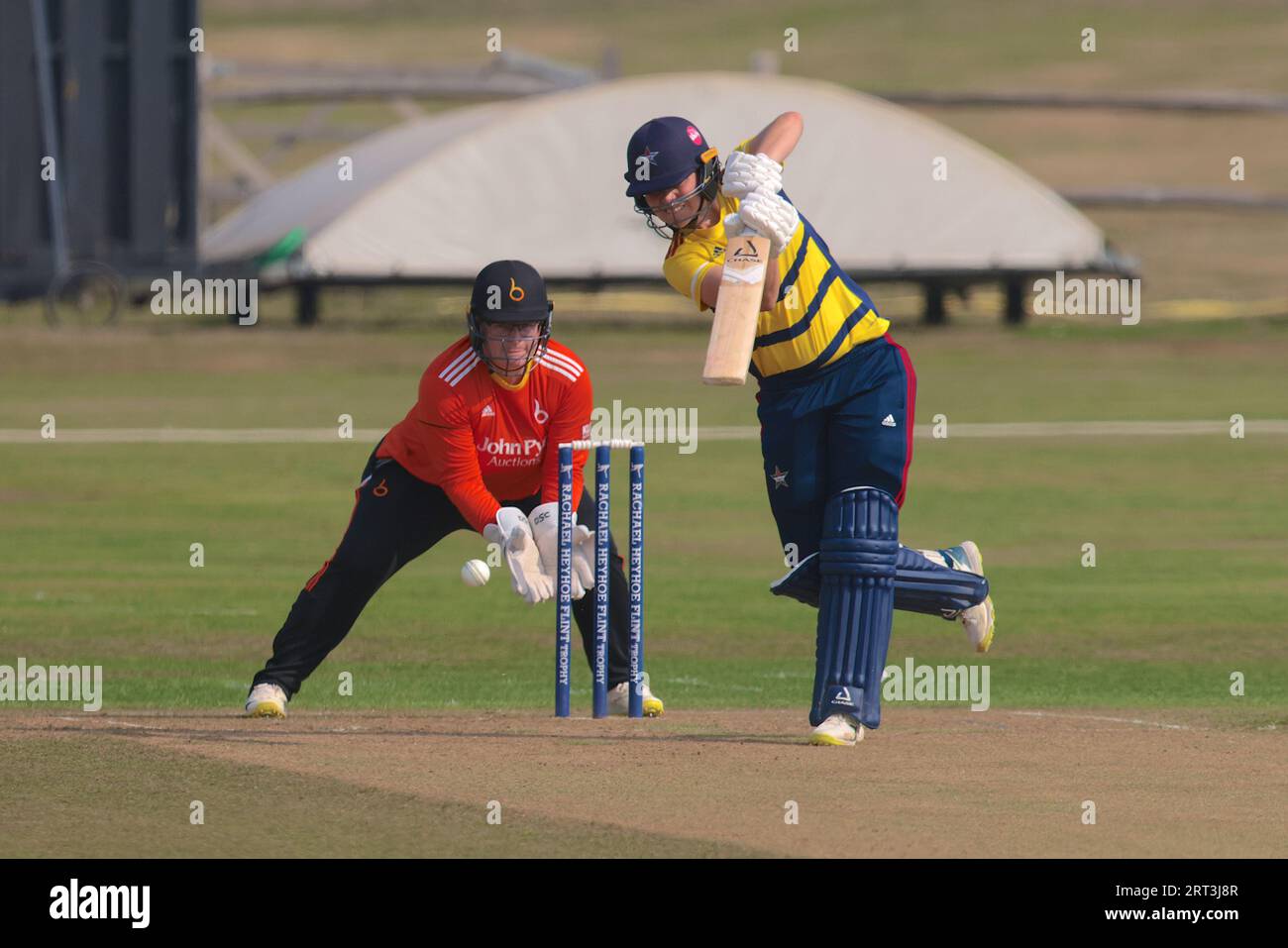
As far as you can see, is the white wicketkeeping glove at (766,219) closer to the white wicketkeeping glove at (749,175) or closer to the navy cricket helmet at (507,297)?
the white wicketkeeping glove at (749,175)

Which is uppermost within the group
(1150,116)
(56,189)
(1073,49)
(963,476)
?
(1073,49)

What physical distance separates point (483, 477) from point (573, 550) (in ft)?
1.69

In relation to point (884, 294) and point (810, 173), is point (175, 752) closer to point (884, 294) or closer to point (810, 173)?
point (810, 173)

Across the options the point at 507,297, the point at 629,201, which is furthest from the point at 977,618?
the point at 629,201

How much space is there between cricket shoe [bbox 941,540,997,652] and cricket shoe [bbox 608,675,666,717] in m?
1.42

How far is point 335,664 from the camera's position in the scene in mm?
13789

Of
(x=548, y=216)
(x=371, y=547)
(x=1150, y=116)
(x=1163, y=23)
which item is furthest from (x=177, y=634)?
(x=1163, y=23)

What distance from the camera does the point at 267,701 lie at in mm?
10609

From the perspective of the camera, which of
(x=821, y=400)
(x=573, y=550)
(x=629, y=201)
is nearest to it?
(x=821, y=400)

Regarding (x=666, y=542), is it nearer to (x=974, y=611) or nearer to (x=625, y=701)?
(x=625, y=701)

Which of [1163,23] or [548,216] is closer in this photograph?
[548,216]

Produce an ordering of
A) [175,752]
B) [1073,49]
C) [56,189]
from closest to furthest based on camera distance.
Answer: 1. [175,752]
2. [56,189]
3. [1073,49]

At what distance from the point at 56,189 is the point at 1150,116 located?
49411mm

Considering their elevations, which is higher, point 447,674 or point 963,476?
point 963,476
